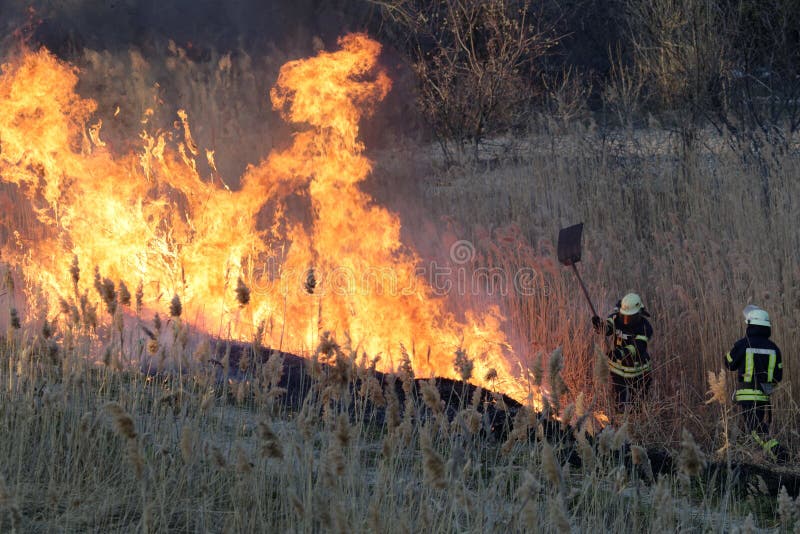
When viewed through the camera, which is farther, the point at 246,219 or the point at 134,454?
the point at 246,219

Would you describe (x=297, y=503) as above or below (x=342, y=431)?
below

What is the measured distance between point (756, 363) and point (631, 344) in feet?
2.57

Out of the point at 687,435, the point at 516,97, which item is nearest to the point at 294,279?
the point at 687,435

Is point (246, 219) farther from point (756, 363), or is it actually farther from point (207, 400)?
point (756, 363)

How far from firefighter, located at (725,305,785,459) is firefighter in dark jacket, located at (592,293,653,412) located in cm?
61

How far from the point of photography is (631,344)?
5.95 meters

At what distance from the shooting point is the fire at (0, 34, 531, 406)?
637cm

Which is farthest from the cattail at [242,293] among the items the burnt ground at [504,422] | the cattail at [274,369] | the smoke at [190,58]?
the smoke at [190,58]

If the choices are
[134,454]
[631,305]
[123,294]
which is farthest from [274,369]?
[631,305]

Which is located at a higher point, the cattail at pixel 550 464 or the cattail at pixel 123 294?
the cattail at pixel 123 294

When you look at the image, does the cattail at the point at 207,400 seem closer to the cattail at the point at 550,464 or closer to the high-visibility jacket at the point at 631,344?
the cattail at the point at 550,464

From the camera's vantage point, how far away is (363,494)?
3.97 meters

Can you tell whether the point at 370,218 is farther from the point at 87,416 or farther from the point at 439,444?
the point at 87,416

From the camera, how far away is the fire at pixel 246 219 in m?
6.37
